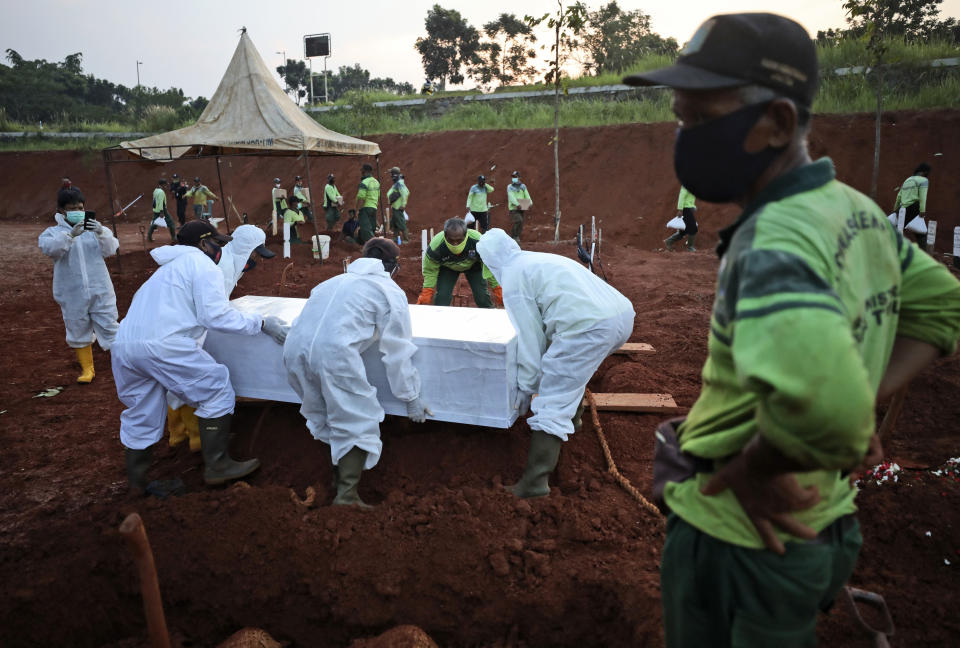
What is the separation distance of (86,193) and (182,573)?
1049 inches

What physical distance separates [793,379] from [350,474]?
294 centimetres

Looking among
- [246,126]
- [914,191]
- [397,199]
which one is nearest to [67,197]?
[246,126]

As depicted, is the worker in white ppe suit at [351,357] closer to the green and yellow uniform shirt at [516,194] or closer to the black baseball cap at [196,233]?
the black baseball cap at [196,233]

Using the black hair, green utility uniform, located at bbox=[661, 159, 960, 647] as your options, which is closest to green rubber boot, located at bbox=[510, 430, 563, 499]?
green utility uniform, located at bbox=[661, 159, 960, 647]

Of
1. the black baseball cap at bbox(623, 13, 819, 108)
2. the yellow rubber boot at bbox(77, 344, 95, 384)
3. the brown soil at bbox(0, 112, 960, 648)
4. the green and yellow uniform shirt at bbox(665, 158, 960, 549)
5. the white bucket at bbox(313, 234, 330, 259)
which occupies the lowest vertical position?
the brown soil at bbox(0, 112, 960, 648)

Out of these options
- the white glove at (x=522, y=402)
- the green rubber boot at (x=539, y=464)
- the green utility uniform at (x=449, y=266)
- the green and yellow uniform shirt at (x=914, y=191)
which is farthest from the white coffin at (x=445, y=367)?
the green and yellow uniform shirt at (x=914, y=191)

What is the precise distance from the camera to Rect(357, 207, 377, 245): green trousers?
1370 cm

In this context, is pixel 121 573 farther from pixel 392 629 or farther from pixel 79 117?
pixel 79 117

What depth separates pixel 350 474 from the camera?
3402 mm

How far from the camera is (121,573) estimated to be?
2947 millimetres

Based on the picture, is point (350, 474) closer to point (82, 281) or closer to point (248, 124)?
point (82, 281)

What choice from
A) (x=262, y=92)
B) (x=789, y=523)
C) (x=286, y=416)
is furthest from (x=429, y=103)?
(x=789, y=523)


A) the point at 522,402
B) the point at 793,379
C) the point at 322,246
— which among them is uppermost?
the point at 793,379

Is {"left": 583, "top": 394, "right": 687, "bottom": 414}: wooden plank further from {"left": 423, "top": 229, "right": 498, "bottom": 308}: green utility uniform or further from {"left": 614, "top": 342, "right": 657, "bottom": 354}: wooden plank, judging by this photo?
{"left": 423, "top": 229, "right": 498, "bottom": 308}: green utility uniform
